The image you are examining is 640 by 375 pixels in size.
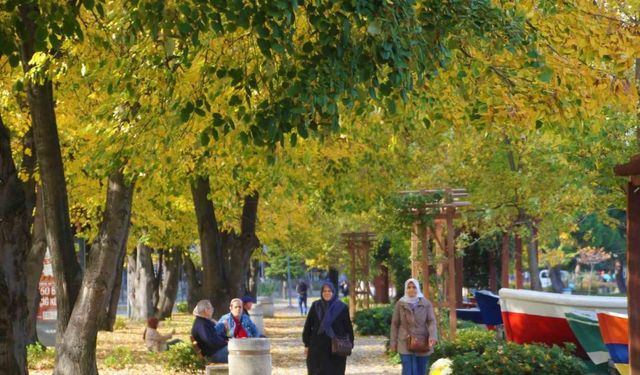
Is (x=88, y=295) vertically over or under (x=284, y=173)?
under

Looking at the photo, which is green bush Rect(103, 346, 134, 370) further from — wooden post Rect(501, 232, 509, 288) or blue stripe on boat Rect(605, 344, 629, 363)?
wooden post Rect(501, 232, 509, 288)

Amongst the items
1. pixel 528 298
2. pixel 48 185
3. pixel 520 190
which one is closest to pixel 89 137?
pixel 48 185

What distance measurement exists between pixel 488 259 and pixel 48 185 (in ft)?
108

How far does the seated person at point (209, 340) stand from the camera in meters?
16.3

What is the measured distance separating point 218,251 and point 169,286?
22917mm

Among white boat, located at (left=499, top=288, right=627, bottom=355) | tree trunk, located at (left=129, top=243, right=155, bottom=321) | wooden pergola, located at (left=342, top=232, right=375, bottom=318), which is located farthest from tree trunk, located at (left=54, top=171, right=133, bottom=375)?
tree trunk, located at (left=129, top=243, right=155, bottom=321)

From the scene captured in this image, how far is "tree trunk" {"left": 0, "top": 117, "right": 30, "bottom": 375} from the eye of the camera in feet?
43.1

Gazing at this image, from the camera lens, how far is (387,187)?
2630 cm

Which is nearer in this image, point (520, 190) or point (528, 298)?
point (528, 298)

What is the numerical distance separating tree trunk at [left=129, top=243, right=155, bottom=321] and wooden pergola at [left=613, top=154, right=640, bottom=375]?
33603 millimetres

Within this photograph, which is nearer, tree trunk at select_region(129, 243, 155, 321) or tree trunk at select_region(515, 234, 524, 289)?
tree trunk at select_region(515, 234, 524, 289)

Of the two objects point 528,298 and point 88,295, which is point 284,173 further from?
point 88,295

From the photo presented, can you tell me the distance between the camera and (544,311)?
67.9ft

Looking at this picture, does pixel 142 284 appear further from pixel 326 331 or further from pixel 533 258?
pixel 326 331
